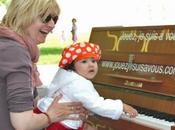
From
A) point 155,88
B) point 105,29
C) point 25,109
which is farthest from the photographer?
point 105,29

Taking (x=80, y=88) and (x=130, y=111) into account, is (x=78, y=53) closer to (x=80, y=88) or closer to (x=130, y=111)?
(x=80, y=88)

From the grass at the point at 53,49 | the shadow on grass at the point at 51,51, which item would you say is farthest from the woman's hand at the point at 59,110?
the shadow on grass at the point at 51,51

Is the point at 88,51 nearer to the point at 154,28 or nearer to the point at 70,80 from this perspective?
the point at 70,80

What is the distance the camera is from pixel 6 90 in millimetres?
1853

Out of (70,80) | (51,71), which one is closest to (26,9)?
(70,80)

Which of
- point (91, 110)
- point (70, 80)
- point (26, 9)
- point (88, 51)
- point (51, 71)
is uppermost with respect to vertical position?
point (26, 9)

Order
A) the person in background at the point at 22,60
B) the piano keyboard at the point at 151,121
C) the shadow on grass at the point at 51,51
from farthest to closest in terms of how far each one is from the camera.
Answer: the shadow on grass at the point at 51,51 → the piano keyboard at the point at 151,121 → the person in background at the point at 22,60

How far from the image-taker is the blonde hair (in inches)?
76.3

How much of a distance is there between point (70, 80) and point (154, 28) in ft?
2.60

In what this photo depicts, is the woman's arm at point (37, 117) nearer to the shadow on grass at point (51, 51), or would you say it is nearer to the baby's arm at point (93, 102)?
the baby's arm at point (93, 102)

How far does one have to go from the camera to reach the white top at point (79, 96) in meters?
2.78

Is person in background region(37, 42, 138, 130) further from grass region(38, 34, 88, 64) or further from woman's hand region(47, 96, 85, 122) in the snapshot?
grass region(38, 34, 88, 64)

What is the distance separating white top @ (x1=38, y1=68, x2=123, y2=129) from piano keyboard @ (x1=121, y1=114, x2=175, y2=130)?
13 cm

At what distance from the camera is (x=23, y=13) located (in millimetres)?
1938
